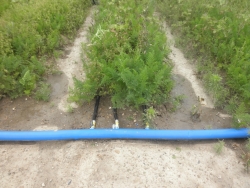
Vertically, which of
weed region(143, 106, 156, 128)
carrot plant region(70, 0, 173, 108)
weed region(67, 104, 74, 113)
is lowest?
weed region(67, 104, 74, 113)

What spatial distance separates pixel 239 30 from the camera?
5297 mm

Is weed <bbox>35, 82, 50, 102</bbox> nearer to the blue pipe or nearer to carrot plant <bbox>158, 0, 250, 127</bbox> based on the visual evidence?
the blue pipe

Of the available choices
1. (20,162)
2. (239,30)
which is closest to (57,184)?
(20,162)

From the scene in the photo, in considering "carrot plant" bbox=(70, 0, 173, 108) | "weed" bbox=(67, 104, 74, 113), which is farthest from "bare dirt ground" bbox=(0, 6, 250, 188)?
"carrot plant" bbox=(70, 0, 173, 108)

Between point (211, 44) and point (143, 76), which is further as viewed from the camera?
point (211, 44)

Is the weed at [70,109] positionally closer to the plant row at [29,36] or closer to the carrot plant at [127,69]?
the carrot plant at [127,69]

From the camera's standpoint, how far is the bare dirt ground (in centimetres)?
302

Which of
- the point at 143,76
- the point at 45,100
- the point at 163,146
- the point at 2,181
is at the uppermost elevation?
the point at 143,76

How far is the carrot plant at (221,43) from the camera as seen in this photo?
4137mm

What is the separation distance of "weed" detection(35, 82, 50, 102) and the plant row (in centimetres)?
14

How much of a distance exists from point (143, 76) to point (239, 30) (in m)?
3.25

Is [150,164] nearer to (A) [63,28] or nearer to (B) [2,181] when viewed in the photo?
(B) [2,181]

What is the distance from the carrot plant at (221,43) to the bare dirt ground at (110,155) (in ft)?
1.31

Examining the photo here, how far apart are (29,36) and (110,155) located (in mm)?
3295
